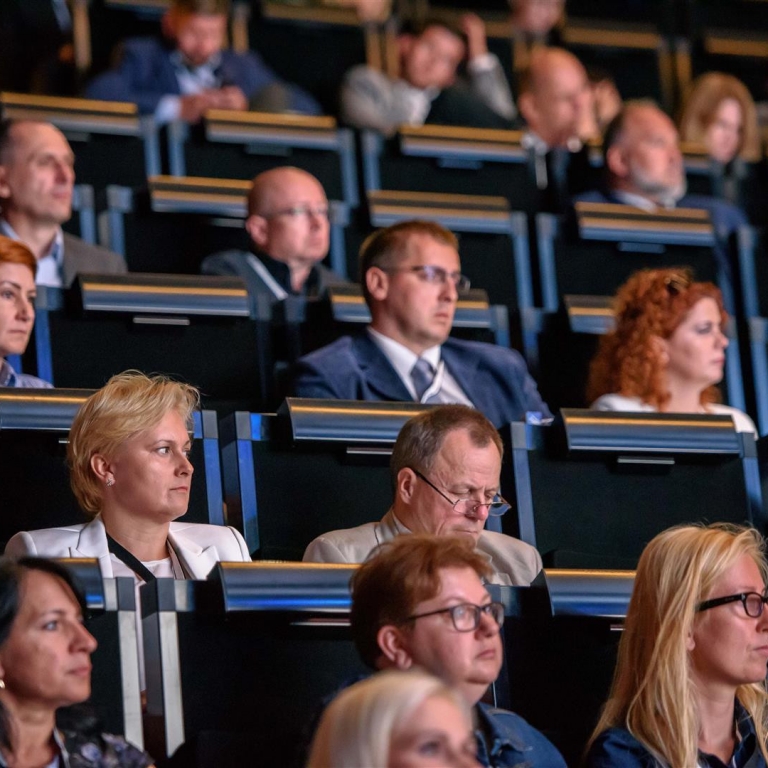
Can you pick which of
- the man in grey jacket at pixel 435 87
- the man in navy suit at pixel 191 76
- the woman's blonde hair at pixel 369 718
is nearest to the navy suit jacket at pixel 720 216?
the man in grey jacket at pixel 435 87

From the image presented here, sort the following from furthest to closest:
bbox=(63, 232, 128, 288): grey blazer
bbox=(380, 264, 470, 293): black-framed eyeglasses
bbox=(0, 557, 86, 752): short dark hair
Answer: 1. bbox=(63, 232, 128, 288): grey blazer
2. bbox=(380, 264, 470, 293): black-framed eyeglasses
3. bbox=(0, 557, 86, 752): short dark hair

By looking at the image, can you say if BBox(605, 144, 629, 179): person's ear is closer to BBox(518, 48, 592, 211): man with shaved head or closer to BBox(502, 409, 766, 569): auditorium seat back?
BBox(518, 48, 592, 211): man with shaved head

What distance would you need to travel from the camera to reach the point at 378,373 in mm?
2215

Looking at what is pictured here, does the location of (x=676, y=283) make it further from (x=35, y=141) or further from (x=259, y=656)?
(x=259, y=656)

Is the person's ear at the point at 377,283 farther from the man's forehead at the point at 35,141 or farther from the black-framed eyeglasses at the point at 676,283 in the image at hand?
the man's forehead at the point at 35,141

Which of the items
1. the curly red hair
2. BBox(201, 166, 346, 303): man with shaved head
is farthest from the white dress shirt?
BBox(201, 166, 346, 303): man with shaved head

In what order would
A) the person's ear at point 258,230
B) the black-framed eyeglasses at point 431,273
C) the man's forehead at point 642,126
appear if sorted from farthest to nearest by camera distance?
the man's forehead at point 642,126, the person's ear at point 258,230, the black-framed eyeglasses at point 431,273

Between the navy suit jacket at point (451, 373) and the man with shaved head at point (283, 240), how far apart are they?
0.36m

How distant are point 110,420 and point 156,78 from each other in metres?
1.89

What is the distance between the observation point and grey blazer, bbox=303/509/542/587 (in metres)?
1.72

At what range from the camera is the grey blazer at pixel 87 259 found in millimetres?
2518

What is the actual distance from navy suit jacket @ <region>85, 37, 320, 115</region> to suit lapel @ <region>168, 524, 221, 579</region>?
1.78 metres

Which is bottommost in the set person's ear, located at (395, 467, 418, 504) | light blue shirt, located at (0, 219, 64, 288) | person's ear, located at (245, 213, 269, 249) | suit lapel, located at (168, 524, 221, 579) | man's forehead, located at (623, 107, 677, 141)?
suit lapel, located at (168, 524, 221, 579)

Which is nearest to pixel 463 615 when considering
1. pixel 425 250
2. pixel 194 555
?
pixel 194 555
